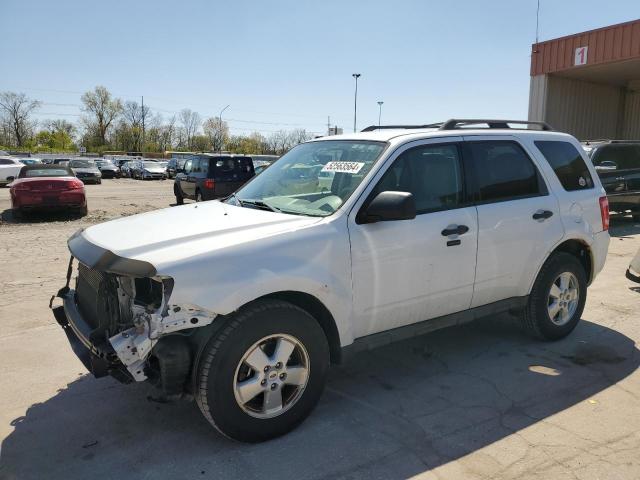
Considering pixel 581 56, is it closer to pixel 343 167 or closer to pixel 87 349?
pixel 343 167

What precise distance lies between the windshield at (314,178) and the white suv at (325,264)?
0.05ft

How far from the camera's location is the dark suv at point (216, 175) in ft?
51.2

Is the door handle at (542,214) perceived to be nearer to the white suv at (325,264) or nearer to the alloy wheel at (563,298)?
the white suv at (325,264)

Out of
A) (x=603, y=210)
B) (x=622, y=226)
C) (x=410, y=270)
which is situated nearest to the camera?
(x=410, y=270)

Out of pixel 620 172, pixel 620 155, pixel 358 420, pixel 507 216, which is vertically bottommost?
pixel 358 420

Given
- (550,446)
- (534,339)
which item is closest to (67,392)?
(550,446)

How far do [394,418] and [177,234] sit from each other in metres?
1.82

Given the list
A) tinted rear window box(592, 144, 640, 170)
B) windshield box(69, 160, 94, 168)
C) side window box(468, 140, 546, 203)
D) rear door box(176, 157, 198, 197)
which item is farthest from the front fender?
windshield box(69, 160, 94, 168)

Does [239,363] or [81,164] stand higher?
[81,164]

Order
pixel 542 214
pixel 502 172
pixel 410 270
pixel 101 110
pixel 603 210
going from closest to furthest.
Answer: pixel 410 270, pixel 502 172, pixel 542 214, pixel 603 210, pixel 101 110

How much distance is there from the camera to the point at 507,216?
13.7ft

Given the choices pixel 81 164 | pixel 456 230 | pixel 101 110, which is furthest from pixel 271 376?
pixel 101 110

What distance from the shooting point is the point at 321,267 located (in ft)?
10.5

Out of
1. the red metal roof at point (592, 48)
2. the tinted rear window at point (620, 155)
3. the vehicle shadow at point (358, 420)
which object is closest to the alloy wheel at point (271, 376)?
the vehicle shadow at point (358, 420)
